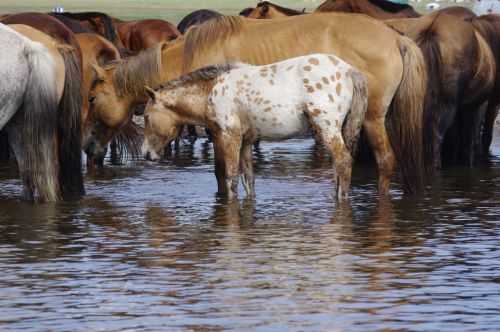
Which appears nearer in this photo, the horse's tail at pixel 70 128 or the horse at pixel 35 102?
the horse at pixel 35 102

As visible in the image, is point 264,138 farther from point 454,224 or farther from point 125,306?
point 125,306

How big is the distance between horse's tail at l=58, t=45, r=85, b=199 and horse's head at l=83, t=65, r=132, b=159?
3.92ft

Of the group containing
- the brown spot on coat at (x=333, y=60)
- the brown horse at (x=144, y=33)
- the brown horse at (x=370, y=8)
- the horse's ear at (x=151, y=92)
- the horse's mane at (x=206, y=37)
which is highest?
the brown horse at (x=370, y=8)

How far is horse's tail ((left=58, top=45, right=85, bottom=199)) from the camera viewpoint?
12156mm

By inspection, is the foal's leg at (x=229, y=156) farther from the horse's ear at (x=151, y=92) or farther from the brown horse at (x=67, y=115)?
the brown horse at (x=67, y=115)

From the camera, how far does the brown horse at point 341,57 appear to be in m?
12.8

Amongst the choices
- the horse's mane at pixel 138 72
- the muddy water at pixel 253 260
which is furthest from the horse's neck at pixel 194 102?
the horse's mane at pixel 138 72

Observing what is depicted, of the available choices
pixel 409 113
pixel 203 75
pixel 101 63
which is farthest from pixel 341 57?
pixel 101 63

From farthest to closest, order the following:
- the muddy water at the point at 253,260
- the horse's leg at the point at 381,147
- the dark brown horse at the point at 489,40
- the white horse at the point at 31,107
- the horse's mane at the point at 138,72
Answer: the dark brown horse at the point at 489,40, the horse's mane at the point at 138,72, the horse's leg at the point at 381,147, the white horse at the point at 31,107, the muddy water at the point at 253,260

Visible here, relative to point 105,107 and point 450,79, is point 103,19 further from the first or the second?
point 105,107

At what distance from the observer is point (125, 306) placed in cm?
743

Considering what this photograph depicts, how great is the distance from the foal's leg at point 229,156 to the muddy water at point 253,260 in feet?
0.68

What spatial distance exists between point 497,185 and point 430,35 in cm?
201

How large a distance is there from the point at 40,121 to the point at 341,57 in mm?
2755
